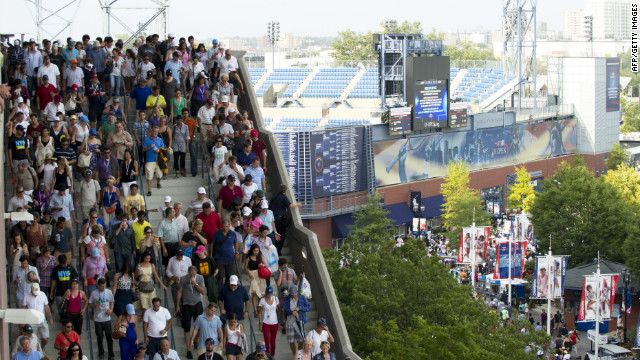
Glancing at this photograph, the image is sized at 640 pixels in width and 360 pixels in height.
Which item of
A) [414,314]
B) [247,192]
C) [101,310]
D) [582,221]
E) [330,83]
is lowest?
[582,221]

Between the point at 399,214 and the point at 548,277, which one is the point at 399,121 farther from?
the point at 548,277

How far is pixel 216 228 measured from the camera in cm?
1725

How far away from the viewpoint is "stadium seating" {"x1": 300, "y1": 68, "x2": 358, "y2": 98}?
303 ft

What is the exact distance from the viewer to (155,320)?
1496cm

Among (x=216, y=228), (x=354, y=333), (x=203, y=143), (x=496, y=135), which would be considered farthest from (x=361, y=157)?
(x=216, y=228)

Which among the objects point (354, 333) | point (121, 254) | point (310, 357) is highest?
point (121, 254)

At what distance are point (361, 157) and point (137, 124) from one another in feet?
137

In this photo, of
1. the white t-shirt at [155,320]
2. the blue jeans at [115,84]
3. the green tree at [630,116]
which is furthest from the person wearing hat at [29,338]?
the green tree at [630,116]

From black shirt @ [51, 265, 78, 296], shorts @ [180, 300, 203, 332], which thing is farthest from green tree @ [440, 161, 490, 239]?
black shirt @ [51, 265, 78, 296]

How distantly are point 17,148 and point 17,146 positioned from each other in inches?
1.3

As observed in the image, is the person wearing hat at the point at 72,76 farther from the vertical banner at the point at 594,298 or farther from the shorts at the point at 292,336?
the vertical banner at the point at 594,298

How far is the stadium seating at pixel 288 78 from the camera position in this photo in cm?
9600

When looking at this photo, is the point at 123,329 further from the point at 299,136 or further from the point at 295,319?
the point at 299,136

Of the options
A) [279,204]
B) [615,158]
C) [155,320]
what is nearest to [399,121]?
[615,158]
